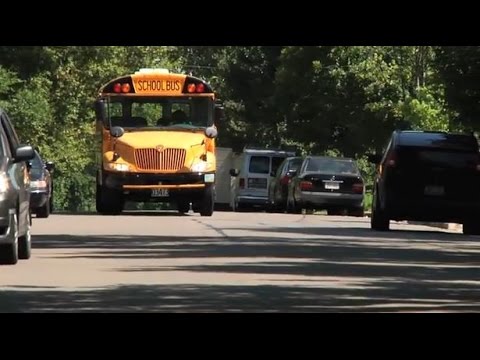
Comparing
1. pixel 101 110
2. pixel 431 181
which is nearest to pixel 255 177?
pixel 101 110

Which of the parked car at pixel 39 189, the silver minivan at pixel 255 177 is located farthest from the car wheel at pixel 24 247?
the silver minivan at pixel 255 177

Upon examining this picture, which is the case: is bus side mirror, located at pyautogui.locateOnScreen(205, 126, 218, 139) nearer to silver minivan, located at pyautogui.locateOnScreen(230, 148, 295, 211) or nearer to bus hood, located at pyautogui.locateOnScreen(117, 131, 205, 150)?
bus hood, located at pyautogui.locateOnScreen(117, 131, 205, 150)

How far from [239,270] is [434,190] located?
1000 cm

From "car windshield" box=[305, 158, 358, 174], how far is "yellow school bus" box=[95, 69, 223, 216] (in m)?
6.13

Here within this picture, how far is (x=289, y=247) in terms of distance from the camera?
24.6m

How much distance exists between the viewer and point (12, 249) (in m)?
19.9

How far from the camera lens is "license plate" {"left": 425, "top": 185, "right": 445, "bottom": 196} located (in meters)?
29.0

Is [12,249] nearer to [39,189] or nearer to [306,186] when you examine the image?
[39,189]
